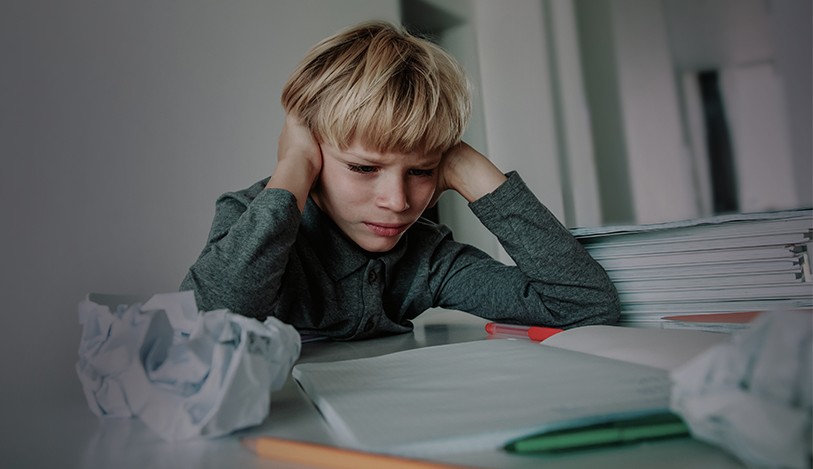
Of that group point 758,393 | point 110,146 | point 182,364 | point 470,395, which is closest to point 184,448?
point 182,364

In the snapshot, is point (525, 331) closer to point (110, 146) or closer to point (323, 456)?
point (323, 456)

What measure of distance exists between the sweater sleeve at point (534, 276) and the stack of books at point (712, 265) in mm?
37

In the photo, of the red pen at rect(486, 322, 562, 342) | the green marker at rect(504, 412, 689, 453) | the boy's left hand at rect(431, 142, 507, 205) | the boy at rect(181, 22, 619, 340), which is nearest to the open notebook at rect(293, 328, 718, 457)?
the green marker at rect(504, 412, 689, 453)

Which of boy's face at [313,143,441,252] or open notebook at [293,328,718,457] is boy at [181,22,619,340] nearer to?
boy's face at [313,143,441,252]

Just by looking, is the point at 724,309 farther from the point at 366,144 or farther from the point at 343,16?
the point at 343,16

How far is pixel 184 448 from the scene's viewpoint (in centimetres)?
34

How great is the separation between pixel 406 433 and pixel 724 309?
556 mm

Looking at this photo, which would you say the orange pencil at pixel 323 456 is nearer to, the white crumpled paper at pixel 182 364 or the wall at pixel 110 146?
the white crumpled paper at pixel 182 364

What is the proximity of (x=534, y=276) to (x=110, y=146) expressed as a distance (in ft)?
1.97

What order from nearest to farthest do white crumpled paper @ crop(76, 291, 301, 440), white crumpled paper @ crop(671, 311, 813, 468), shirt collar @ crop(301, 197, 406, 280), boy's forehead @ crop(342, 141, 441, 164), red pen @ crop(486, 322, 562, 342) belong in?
white crumpled paper @ crop(671, 311, 813, 468), white crumpled paper @ crop(76, 291, 301, 440), red pen @ crop(486, 322, 562, 342), boy's forehead @ crop(342, 141, 441, 164), shirt collar @ crop(301, 197, 406, 280)

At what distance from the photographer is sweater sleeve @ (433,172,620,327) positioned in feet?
2.55

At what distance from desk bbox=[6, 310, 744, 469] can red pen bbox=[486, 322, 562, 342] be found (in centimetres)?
27

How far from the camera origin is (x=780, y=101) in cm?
241

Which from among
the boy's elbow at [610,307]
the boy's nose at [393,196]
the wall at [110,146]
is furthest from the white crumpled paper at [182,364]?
the boy's elbow at [610,307]
